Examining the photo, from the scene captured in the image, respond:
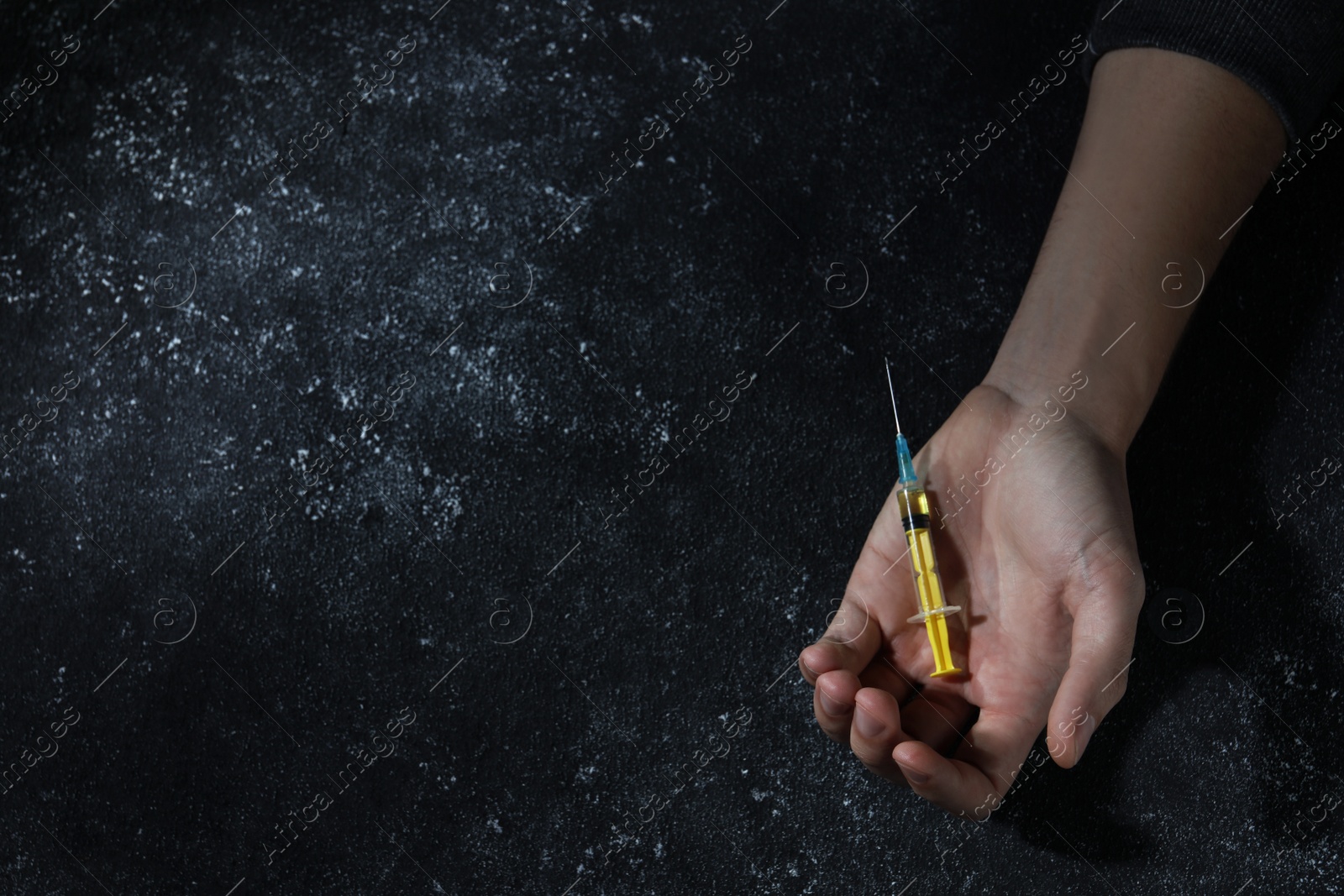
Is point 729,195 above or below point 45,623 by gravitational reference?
below

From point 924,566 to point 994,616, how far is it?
0.29 ft

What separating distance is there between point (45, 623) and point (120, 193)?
51cm

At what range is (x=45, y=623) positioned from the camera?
3.36 feet

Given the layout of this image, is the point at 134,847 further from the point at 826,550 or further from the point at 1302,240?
the point at 1302,240

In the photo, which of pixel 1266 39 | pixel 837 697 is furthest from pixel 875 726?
pixel 1266 39

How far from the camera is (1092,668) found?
77 cm

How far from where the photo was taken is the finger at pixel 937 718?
2.85 ft

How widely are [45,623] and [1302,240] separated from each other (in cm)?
150

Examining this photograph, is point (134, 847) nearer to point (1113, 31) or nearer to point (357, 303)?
point (357, 303)

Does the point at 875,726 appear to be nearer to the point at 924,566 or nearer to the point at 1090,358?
the point at 924,566

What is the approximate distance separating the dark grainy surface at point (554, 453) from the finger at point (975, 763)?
0.15 metres

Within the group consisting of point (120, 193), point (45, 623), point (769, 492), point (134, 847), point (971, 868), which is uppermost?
point (120, 193)

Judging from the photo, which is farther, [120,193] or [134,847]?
[120,193]

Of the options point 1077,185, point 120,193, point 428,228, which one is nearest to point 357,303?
point 428,228
